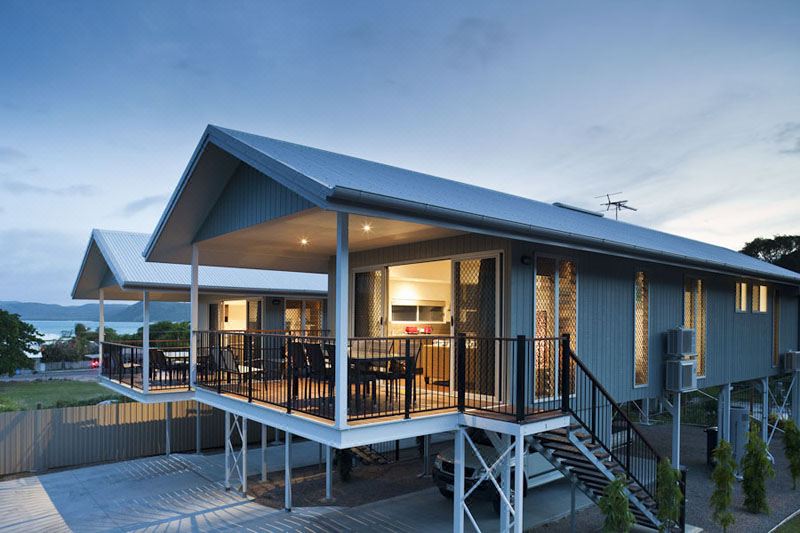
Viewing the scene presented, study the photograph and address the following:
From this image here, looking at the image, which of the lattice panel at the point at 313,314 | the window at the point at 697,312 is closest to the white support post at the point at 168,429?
the lattice panel at the point at 313,314

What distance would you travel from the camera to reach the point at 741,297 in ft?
47.9

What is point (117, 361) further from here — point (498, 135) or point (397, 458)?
point (498, 135)

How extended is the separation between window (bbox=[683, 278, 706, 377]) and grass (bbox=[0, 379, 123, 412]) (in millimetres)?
26752

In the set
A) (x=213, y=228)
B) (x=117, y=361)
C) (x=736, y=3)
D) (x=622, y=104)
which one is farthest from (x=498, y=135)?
(x=117, y=361)

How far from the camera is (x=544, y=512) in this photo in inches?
414

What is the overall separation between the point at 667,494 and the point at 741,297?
857 centimetres

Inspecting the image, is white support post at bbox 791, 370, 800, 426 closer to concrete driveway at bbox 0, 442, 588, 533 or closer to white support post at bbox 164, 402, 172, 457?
concrete driveway at bbox 0, 442, 588, 533

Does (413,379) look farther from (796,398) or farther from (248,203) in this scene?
(796,398)

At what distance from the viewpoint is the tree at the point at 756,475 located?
10.7 metres

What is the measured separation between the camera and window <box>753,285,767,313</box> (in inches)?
606

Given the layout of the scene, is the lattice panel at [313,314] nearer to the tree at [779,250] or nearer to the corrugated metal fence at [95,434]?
the corrugated metal fence at [95,434]

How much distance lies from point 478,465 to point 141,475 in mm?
8794

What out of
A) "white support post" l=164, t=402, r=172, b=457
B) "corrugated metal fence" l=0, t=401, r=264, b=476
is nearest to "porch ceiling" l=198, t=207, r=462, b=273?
"white support post" l=164, t=402, r=172, b=457

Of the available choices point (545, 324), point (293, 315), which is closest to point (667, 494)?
point (545, 324)
